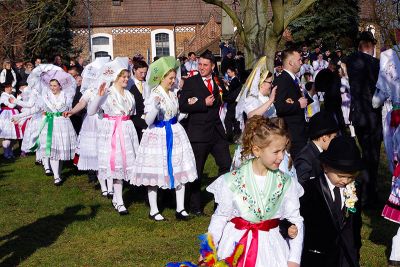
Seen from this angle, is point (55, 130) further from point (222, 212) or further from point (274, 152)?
point (274, 152)

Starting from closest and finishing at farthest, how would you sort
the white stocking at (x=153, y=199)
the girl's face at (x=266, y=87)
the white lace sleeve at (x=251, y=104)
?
the white lace sleeve at (x=251, y=104), the girl's face at (x=266, y=87), the white stocking at (x=153, y=199)

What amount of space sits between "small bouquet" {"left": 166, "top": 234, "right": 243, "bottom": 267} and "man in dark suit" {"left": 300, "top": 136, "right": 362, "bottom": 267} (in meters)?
0.74

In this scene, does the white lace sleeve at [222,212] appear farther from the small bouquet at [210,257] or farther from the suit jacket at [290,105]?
the suit jacket at [290,105]

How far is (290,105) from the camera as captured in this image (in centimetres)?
802

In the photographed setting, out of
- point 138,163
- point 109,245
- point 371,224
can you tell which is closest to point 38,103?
point 138,163

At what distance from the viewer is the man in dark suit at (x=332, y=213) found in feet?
15.2

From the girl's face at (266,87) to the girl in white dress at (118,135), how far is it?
2.36m

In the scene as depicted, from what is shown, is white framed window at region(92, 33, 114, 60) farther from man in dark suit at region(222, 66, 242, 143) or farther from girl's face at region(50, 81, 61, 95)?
girl's face at region(50, 81, 61, 95)

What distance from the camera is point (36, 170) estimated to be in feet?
44.7

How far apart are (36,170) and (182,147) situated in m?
5.92

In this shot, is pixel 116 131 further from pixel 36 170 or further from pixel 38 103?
pixel 36 170

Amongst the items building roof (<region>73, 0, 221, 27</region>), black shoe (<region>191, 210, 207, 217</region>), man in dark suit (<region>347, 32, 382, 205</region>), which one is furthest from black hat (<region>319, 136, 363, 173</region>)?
building roof (<region>73, 0, 221, 27</region>)

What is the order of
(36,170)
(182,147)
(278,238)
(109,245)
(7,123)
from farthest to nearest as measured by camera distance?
(7,123), (36,170), (182,147), (109,245), (278,238)

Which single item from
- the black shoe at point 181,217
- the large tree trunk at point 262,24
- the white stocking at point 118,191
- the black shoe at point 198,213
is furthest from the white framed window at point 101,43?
the black shoe at point 181,217
